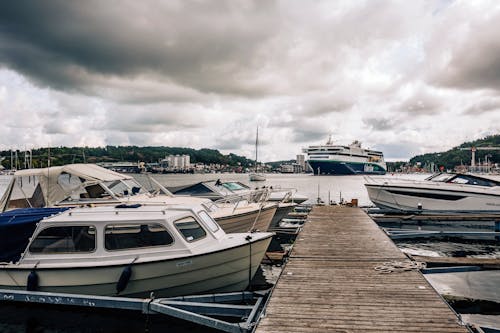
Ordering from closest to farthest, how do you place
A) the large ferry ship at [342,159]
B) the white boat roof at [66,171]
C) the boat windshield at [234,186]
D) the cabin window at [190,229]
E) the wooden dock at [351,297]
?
the wooden dock at [351,297]
the cabin window at [190,229]
the white boat roof at [66,171]
the boat windshield at [234,186]
the large ferry ship at [342,159]

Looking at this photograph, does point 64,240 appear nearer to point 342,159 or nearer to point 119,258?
point 119,258

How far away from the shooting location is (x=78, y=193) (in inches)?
486

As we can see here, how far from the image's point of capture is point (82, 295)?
24.9ft

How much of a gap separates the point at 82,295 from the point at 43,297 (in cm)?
91

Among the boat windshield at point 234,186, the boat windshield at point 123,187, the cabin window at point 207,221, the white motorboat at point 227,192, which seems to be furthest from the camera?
the boat windshield at point 234,186

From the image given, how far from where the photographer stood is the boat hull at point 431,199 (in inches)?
792

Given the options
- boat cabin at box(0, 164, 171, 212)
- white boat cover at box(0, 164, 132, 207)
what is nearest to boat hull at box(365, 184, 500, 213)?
boat cabin at box(0, 164, 171, 212)

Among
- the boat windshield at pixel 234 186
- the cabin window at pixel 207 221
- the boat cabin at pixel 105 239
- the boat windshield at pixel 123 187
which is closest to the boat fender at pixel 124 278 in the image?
the boat cabin at pixel 105 239

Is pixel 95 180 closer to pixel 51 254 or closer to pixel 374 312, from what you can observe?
pixel 51 254

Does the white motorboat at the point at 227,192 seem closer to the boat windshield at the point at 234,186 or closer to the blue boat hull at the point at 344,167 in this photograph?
the boat windshield at the point at 234,186

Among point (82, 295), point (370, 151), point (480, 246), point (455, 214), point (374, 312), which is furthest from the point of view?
point (370, 151)

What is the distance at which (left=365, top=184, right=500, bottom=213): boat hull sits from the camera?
66.0ft

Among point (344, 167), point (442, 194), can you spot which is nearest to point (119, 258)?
point (442, 194)

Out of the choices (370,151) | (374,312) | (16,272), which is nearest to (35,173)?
(16,272)
